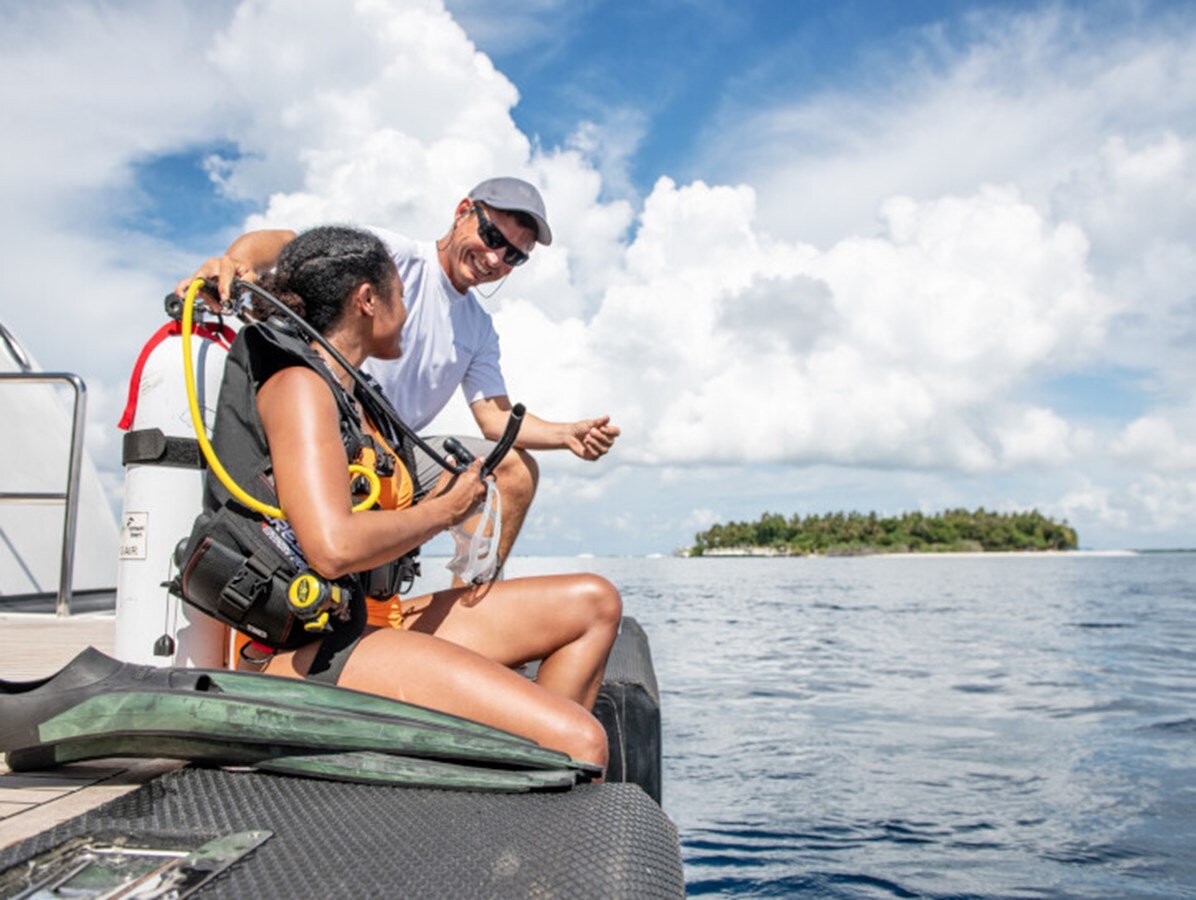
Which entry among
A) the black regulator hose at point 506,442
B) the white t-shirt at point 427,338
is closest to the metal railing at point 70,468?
the white t-shirt at point 427,338

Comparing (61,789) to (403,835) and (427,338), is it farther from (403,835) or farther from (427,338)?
(427,338)

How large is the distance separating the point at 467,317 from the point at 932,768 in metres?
5.45

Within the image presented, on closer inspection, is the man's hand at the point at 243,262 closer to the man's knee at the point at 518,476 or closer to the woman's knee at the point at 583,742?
the man's knee at the point at 518,476

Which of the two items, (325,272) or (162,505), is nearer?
(325,272)

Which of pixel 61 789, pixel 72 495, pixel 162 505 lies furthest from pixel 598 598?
pixel 72 495

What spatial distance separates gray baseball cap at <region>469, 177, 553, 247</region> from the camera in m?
3.64

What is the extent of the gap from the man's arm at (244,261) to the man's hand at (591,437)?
1.26m

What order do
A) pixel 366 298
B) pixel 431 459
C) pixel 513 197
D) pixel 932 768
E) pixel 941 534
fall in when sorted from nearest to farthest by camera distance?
1. pixel 366 298
2. pixel 431 459
3. pixel 513 197
4. pixel 932 768
5. pixel 941 534

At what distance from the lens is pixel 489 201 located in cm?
366

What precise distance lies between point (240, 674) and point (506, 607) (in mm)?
900

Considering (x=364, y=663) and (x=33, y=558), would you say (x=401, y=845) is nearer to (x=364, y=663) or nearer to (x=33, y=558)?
(x=364, y=663)

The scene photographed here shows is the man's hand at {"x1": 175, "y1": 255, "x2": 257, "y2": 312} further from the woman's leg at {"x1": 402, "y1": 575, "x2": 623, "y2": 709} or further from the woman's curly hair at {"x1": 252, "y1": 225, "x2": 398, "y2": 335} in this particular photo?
the woman's leg at {"x1": 402, "y1": 575, "x2": 623, "y2": 709}

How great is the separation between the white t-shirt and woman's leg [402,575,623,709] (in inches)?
44.9

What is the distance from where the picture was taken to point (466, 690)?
2264 millimetres
